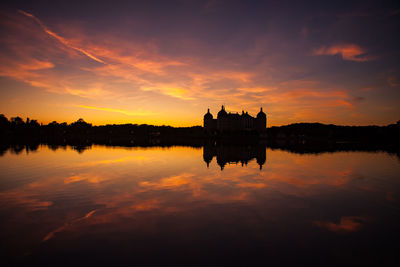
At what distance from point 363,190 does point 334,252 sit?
1402 cm

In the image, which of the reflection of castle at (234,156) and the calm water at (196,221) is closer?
the calm water at (196,221)

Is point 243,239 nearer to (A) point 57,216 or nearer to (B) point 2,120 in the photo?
(A) point 57,216

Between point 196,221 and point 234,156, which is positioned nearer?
point 196,221

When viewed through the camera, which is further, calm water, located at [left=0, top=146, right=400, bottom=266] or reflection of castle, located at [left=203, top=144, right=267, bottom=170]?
reflection of castle, located at [left=203, top=144, right=267, bottom=170]

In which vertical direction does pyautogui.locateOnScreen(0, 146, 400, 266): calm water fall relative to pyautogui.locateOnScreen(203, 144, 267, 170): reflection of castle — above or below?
below

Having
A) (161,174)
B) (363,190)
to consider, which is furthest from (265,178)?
(161,174)

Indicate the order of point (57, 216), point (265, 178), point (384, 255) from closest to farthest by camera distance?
point (384, 255) < point (57, 216) < point (265, 178)

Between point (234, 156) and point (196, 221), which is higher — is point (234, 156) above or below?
above

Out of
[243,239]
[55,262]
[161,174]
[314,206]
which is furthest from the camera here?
[161,174]

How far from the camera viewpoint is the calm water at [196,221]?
9.59 meters

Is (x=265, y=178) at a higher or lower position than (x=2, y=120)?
lower

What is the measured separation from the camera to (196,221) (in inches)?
512

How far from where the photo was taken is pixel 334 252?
32.4 ft

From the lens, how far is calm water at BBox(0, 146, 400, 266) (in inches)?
377
